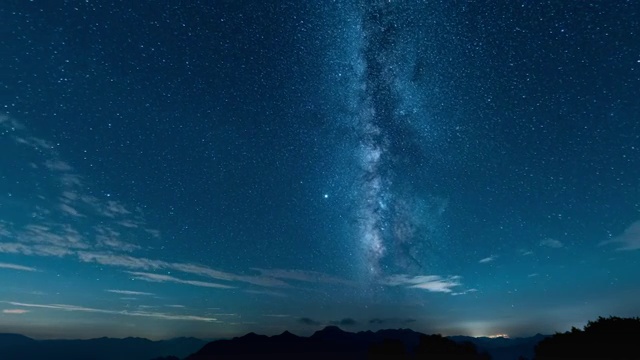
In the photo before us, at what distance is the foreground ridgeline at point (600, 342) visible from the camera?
19203 mm

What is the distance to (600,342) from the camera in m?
20.1

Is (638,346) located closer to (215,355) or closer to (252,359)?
(252,359)

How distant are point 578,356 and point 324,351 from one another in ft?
601

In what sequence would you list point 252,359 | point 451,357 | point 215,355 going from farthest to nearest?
point 215,355, point 252,359, point 451,357

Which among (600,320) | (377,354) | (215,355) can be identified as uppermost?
(600,320)

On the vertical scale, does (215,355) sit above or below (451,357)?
below

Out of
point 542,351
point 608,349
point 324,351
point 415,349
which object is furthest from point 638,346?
point 324,351

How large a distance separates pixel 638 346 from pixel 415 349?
66.0 feet

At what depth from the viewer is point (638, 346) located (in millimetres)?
18766

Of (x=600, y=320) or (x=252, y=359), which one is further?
(x=252, y=359)

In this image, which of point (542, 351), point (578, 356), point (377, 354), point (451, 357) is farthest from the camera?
point (377, 354)

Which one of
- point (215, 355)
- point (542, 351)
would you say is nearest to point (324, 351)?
point (215, 355)

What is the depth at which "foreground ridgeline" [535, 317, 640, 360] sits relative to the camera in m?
19.2

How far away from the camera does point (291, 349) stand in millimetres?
199125
